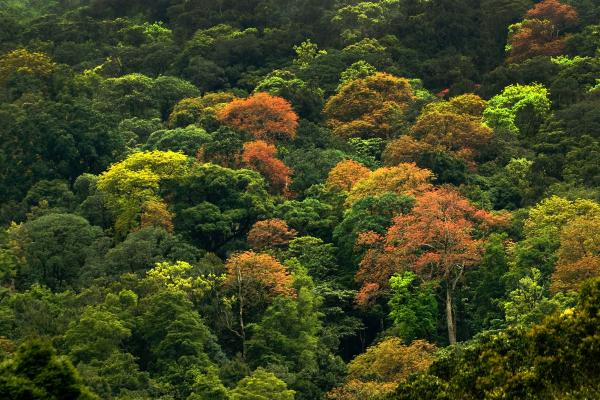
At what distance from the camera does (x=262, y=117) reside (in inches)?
2143

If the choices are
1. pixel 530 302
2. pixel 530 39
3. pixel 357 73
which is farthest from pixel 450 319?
pixel 530 39

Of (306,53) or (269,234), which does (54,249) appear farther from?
(306,53)

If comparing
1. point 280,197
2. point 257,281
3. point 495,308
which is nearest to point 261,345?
point 257,281

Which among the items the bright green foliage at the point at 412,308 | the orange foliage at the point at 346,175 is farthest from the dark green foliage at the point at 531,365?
the orange foliage at the point at 346,175

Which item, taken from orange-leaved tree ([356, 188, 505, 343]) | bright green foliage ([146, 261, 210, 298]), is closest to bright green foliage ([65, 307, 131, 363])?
bright green foliage ([146, 261, 210, 298])

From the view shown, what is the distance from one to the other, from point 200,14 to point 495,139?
3173cm

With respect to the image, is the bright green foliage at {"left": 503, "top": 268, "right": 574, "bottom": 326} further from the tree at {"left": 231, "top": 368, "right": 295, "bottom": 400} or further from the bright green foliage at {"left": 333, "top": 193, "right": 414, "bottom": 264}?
the tree at {"left": 231, "top": 368, "right": 295, "bottom": 400}

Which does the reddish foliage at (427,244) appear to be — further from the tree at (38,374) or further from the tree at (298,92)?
the tree at (38,374)

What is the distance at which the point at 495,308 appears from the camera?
37469 mm

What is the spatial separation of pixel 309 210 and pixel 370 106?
622 inches

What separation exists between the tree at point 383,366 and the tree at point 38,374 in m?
17.1

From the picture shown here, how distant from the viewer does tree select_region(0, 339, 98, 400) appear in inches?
629

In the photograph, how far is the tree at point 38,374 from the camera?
629 inches

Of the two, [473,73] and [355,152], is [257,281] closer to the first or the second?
[355,152]
